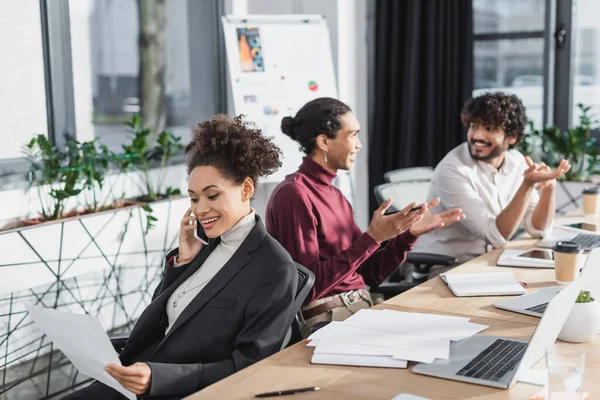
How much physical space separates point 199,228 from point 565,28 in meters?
3.55

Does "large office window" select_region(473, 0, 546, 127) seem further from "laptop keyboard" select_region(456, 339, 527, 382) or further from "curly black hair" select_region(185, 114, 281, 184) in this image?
"laptop keyboard" select_region(456, 339, 527, 382)

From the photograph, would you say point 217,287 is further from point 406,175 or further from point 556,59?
point 556,59

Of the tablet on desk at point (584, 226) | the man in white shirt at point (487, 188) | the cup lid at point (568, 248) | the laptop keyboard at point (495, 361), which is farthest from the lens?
the tablet on desk at point (584, 226)

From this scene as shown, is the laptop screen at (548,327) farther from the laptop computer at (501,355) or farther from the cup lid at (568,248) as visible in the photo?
the cup lid at (568,248)

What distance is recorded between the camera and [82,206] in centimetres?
355

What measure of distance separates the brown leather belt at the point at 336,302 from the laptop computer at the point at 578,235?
0.79m

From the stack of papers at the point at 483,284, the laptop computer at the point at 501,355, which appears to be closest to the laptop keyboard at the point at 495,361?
the laptop computer at the point at 501,355

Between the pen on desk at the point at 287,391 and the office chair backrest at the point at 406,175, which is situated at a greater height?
the office chair backrest at the point at 406,175

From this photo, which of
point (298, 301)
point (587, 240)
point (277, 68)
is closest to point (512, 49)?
point (277, 68)

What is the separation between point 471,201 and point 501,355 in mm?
1409

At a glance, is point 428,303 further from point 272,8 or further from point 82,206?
point 272,8

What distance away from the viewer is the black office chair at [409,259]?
249 centimetres

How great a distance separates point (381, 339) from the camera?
5.21 ft

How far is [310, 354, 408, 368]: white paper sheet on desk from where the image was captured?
146 centimetres
